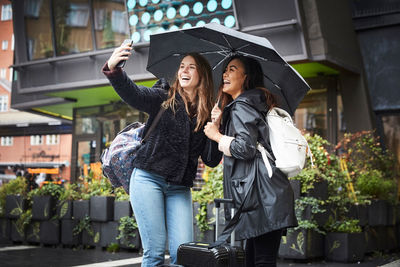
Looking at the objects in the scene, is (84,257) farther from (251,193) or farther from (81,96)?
(81,96)

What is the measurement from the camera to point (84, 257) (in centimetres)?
853

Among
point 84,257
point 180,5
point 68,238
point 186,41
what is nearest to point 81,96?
point 180,5

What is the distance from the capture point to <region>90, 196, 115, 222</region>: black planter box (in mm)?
9297

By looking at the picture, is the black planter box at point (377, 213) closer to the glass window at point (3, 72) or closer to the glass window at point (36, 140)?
the glass window at point (36, 140)

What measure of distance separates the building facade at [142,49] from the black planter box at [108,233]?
5.65ft

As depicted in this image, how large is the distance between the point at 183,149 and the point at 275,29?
9.29 meters

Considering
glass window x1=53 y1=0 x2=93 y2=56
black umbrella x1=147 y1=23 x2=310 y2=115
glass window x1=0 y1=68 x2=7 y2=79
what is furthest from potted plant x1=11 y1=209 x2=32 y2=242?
glass window x1=0 y1=68 x2=7 y2=79

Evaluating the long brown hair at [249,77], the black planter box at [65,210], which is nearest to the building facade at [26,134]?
the black planter box at [65,210]

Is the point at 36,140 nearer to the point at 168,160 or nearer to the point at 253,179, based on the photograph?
the point at 168,160

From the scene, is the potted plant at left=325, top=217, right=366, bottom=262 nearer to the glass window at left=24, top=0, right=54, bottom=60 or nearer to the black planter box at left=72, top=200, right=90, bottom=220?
the black planter box at left=72, top=200, right=90, bottom=220

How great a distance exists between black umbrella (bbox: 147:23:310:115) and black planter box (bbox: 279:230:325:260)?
13.4ft

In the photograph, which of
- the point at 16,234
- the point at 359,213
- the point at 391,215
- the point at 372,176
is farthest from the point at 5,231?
the point at 391,215

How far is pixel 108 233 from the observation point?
932 cm

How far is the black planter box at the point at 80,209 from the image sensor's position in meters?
9.66
